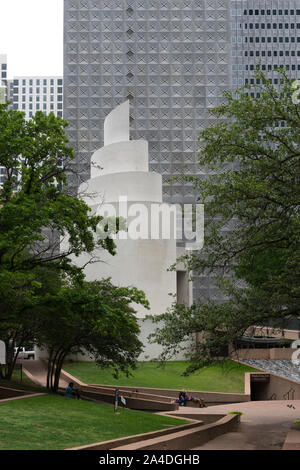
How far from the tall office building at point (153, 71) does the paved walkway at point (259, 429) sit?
5731 centimetres

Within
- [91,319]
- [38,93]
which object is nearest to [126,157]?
[91,319]

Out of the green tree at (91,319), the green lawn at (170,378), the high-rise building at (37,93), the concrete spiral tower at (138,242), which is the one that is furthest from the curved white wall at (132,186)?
the high-rise building at (37,93)

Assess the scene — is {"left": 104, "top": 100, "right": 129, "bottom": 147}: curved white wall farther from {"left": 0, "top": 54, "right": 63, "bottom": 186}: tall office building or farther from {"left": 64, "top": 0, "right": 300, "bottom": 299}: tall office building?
{"left": 0, "top": 54, "right": 63, "bottom": 186}: tall office building

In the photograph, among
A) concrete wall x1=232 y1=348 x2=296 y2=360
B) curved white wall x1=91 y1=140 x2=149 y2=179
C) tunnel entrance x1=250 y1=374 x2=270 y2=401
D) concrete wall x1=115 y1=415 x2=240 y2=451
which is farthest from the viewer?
curved white wall x1=91 y1=140 x2=149 y2=179

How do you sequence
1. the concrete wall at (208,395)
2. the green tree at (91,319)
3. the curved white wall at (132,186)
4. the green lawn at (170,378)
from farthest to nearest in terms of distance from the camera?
the curved white wall at (132,186) → the green lawn at (170,378) → the concrete wall at (208,395) → the green tree at (91,319)

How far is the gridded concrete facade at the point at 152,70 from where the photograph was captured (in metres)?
84.9

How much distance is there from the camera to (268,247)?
18.8 meters

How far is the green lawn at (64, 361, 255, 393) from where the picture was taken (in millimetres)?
36594

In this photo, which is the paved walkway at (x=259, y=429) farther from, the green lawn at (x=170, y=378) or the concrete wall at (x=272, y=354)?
the concrete wall at (x=272, y=354)

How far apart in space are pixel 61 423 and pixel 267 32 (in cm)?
9678

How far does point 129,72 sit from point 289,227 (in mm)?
75083

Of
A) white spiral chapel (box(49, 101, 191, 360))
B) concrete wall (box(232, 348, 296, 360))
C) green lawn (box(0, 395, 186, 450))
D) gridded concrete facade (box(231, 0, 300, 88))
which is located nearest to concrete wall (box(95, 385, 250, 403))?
white spiral chapel (box(49, 101, 191, 360))

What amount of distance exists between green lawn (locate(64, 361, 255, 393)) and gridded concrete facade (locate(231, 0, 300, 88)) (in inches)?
2710

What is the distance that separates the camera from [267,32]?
323 ft
